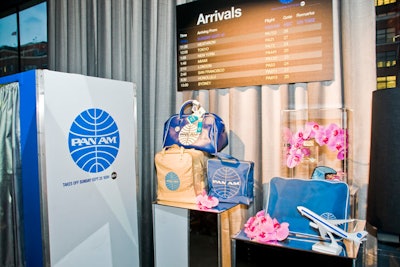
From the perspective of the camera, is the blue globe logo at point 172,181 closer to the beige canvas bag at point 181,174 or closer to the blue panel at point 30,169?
the beige canvas bag at point 181,174

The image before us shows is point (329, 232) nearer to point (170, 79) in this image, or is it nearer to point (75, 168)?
point (75, 168)

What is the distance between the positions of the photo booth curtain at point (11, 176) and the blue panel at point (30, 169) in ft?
0.25

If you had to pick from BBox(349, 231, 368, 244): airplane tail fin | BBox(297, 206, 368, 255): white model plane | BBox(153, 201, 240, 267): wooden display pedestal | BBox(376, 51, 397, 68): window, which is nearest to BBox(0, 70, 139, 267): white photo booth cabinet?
BBox(153, 201, 240, 267): wooden display pedestal

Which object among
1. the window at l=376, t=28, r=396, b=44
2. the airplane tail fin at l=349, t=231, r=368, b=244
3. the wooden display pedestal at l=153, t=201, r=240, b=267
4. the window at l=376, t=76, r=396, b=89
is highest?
the window at l=376, t=28, r=396, b=44

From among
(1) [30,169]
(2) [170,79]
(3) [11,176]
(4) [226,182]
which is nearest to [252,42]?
(2) [170,79]

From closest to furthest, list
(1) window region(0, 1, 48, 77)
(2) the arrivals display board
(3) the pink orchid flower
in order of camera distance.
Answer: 1. (3) the pink orchid flower
2. (2) the arrivals display board
3. (1) window region(0, 1, 48, 77)

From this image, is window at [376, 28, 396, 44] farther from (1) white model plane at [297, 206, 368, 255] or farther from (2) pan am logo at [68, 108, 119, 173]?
(2) pan am logo at [68, 108, 119, 173]

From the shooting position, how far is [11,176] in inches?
78.4

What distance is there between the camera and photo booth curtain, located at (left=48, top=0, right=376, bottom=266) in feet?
5.74

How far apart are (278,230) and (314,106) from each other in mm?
787

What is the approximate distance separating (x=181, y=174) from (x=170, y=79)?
2.79 feet

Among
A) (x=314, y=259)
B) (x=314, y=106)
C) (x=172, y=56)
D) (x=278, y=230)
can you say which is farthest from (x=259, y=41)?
(x=314, y=259)

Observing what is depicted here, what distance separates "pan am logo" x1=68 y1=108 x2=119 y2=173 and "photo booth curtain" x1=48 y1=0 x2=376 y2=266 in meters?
0.42

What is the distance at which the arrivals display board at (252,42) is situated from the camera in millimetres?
1838
